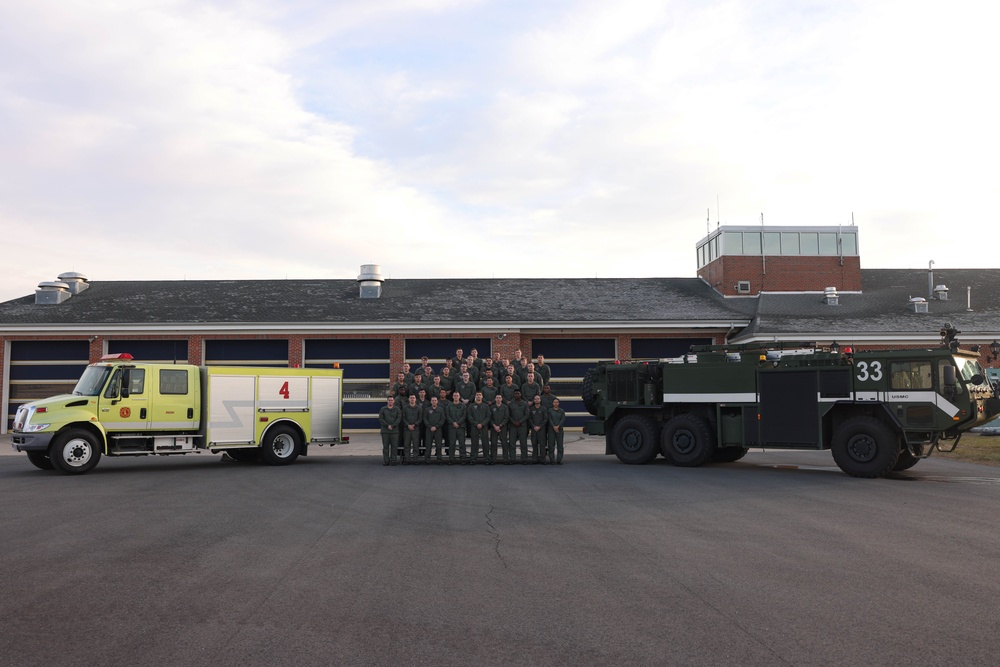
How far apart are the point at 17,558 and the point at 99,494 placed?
16.6 feet

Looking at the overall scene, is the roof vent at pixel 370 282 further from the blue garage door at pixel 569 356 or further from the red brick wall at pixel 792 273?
the red brick wall at pixel 792 273

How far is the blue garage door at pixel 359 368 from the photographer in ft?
89.7

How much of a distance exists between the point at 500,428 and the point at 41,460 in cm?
920

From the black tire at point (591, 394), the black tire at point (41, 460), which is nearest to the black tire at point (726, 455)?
the black tire at point (591, 394)

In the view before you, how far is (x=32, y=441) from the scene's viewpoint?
605 inches

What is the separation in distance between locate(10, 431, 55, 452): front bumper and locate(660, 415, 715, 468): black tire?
12265 mm

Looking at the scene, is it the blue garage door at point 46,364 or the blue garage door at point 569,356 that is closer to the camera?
the blue garage door at point 46,364

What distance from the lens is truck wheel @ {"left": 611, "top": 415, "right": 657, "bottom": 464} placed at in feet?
59.8

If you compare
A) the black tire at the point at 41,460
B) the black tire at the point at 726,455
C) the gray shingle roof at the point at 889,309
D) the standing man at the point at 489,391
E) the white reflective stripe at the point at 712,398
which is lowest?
the black tire at the point at 726,455

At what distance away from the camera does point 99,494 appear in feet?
41.2

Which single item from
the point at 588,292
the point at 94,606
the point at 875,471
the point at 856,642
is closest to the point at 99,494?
the point at 94,606

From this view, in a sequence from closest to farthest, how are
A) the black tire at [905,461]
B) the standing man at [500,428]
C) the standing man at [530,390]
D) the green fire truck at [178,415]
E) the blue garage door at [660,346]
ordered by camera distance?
the green fire truck at [178,415] < the black tire at [905,461] < the standing man at [500,428] < the standing man at [530,390] < the blue garage door at [660,346]

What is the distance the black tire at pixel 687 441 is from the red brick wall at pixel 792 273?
55.1 feet

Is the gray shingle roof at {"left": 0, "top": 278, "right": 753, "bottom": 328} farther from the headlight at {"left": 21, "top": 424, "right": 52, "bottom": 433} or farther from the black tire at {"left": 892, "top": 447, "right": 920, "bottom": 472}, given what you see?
the black tire at {"left": 892, "top": 447, "right": 920, "bottom": 472}
